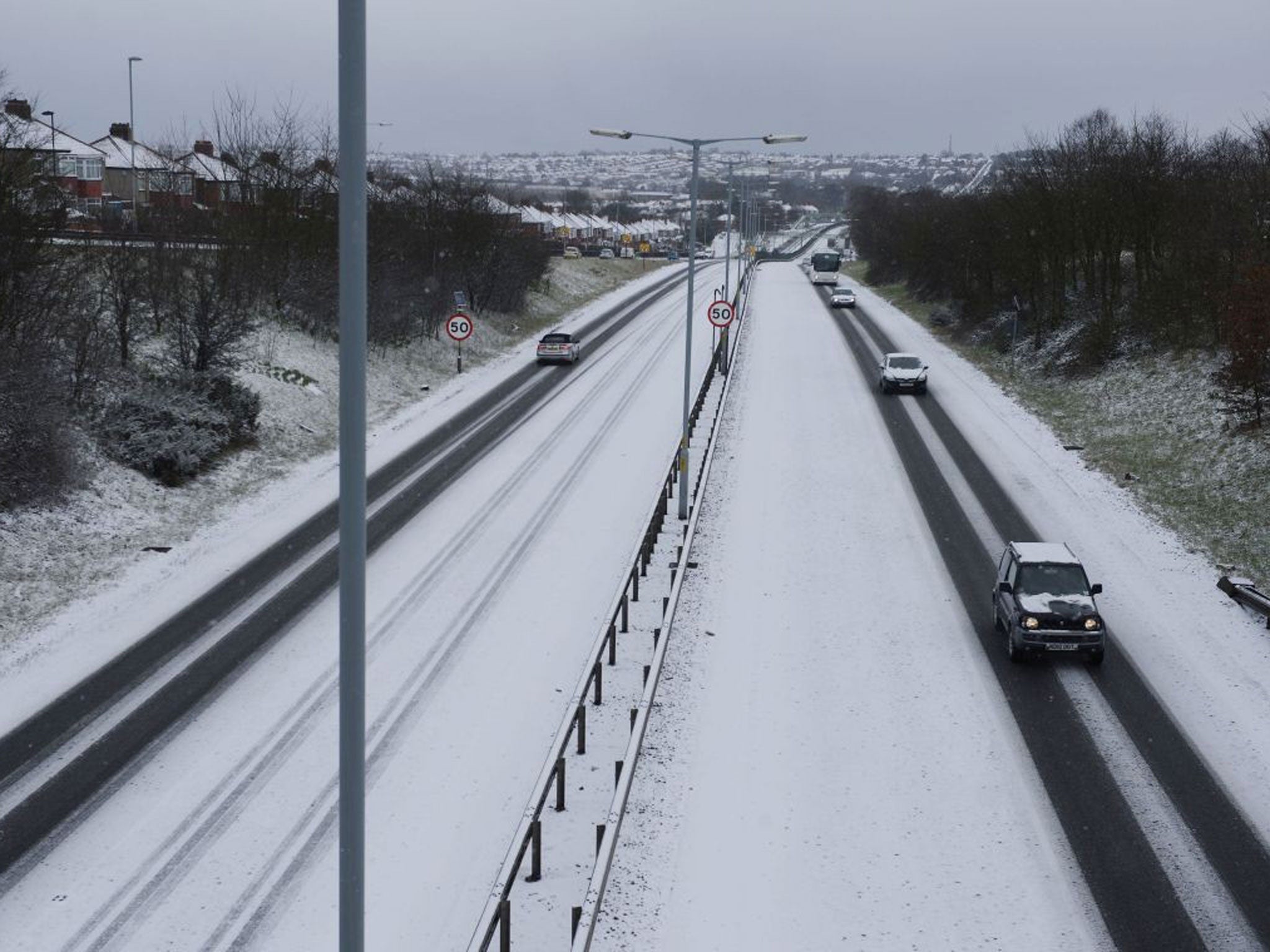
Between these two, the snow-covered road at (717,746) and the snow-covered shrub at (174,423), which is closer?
the snow-covered road at (717,746)

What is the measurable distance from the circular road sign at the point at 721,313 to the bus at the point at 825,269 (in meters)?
49.5

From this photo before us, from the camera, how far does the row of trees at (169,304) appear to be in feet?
77.0

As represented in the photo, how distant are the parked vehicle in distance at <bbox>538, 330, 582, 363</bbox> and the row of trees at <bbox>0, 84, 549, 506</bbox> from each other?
451cm

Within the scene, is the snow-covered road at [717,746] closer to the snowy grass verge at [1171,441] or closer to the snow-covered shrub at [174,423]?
the snowy grass verge at [1171,441]

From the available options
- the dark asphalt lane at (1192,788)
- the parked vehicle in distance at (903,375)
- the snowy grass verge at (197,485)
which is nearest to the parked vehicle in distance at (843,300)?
the snowy grass verge at (197,485)

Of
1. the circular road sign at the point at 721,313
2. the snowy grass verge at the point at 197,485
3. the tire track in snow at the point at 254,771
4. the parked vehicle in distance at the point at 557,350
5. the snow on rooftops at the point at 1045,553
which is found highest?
the circular road sign at the point at 721,313

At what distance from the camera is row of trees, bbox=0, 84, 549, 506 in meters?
23.5

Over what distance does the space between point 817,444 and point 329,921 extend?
23413mm

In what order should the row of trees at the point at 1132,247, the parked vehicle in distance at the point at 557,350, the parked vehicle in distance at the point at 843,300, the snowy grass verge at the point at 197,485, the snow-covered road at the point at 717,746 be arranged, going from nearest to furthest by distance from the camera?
the snow-covered road at the point at 717,746 → the snowy grass verge at the point at 197,485 → the row of trees at the point at 1132,247 → the parked vehicle in distance at the point at 557,350 → the parked vehicle in distance at the point at 843,300

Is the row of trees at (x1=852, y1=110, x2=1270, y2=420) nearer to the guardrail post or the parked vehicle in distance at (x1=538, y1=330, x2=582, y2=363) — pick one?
the parked vehicle in distance at (x1=538, y1=330, x2=582, y2=363)

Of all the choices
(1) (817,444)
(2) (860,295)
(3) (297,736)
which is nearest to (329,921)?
(3) (297,736)

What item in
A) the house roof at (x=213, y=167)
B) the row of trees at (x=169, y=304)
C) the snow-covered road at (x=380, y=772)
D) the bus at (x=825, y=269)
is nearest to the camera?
the snow-covered road at (x=380, y=772)

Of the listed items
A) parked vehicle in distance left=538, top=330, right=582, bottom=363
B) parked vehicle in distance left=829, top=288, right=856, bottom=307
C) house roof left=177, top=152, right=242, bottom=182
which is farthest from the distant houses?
parked vehicle in distance left=829, top=288, right=856, bottom=307

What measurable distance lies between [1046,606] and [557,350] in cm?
3074
